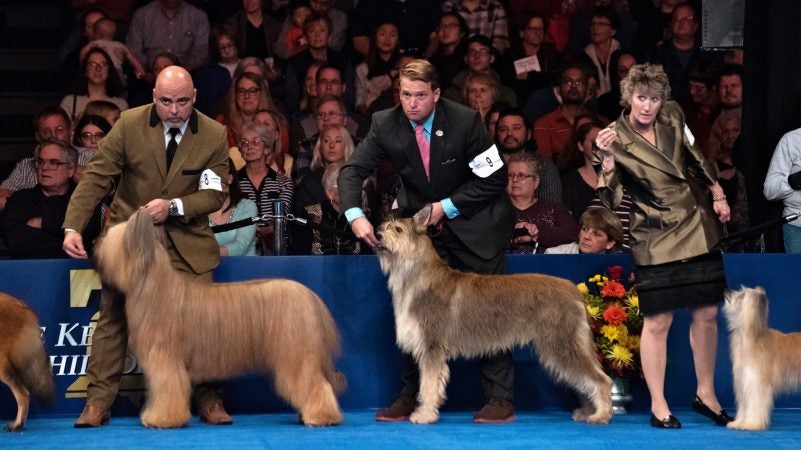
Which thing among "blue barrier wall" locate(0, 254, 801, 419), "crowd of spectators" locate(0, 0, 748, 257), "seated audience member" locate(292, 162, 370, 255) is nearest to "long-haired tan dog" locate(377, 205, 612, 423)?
"blue barrier wall" locate(0, 254, 801, 419)

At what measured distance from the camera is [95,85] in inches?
400

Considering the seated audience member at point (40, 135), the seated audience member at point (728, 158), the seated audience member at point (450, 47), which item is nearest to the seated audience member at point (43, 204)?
the seated audience member at point (40, 135)

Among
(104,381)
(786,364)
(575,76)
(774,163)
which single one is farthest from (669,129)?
(575,76)

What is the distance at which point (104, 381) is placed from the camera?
21.5 feet

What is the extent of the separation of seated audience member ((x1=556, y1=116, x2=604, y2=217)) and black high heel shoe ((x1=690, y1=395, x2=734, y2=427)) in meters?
2.67

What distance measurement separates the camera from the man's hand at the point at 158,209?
6.23 meters

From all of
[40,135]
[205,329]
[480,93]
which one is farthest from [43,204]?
[480,93]

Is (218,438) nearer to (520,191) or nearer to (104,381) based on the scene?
(104,381)

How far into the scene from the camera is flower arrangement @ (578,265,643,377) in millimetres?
7168

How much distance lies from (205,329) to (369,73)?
492 cm

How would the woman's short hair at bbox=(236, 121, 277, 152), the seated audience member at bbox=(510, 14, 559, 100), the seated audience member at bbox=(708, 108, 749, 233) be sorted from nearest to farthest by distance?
the woman's short hair at bbox=(236, 121, 277, 152)
the seated audience member at bbox=(708, 108, 749, 233)
the seated audience member at bbox=(510, 14, 559, 100)

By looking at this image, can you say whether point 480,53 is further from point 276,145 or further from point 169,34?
point 169,34

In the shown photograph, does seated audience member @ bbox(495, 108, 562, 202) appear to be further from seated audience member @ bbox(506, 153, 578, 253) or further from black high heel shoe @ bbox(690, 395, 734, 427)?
black high heel shoe @ bbox(690, 395, 734, 427)

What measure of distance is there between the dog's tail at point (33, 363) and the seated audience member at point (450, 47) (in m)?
5.06
